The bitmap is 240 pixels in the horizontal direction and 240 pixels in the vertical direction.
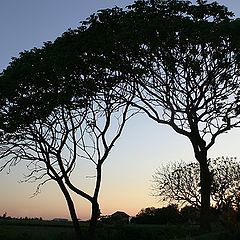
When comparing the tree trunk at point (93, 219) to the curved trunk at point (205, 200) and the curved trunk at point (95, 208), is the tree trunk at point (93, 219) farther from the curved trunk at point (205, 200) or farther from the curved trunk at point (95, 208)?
the curved trunk at point (205, 200)

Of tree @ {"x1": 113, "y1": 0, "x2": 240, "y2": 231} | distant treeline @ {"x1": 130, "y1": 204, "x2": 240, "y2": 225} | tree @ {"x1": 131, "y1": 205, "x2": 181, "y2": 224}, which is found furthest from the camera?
tree @ {"x1": 131, "y1": 205, "x2": 181, "y2": 224}

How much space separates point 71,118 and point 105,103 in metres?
2.17

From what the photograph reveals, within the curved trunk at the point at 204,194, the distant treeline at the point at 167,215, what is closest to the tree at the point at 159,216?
the distant treeline at the point at 167,215

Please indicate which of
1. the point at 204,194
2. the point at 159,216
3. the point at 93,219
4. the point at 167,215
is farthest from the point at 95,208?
the point at 159,216

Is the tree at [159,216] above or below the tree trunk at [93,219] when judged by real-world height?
above

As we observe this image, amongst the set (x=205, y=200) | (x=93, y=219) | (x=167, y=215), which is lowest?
(x=93, y=219)

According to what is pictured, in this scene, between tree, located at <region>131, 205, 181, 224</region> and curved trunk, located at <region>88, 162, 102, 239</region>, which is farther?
tree, located at <region>131, 205, 181, 224</region>

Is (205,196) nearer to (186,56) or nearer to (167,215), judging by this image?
(186,56)

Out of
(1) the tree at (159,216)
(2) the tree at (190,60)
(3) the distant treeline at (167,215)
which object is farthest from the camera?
(1) the tree at (159,216)

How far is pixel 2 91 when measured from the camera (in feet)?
80.4

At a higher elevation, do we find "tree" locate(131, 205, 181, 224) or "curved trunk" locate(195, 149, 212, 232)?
"tree" locate(131, 205, 181, 224)

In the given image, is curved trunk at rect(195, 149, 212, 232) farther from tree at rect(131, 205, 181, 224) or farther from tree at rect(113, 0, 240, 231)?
tree at rect(131, 205, 181, 224)

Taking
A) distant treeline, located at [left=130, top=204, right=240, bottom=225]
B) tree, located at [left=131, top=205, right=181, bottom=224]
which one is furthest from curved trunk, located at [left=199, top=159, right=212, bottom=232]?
tree, located at [left=131, top=205, right=181, bottom=224]

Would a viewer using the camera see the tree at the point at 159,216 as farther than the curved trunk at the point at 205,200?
Yes
